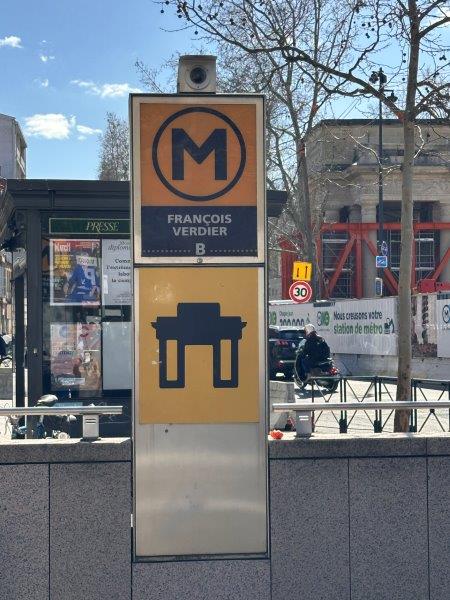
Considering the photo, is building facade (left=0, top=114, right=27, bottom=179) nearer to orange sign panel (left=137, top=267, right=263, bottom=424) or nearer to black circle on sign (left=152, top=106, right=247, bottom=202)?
black circle on sign (left=152, top=106, right=247, bottom=202)

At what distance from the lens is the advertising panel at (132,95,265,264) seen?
4668 millimetres

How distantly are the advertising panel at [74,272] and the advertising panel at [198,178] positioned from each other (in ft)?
11.9

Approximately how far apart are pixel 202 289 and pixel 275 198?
341 cm

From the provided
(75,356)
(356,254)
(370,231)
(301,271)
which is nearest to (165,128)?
(75,356)

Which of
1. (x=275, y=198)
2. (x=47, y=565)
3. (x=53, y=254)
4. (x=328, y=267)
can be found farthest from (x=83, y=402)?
(x=328, y=267)

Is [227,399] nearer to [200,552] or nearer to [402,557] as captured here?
[200,552]

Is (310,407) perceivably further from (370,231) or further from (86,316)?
(370,231)

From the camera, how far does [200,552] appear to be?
4605 millimetres

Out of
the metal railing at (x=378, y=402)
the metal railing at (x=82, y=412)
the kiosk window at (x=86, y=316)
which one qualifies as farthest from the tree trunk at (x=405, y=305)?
the metal railing at (x=82, y=412)

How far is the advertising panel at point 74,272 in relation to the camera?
812cm

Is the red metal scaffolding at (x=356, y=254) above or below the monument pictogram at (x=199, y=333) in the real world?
above

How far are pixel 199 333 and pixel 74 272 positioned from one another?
12.5 ft

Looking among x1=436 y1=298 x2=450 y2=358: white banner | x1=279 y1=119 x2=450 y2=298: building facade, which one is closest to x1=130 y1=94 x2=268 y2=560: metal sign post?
x1=436 y1=298 x2=450 y2=358: white banner

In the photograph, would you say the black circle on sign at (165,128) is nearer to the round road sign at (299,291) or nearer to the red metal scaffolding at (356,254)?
the round road sign at (299,291)
